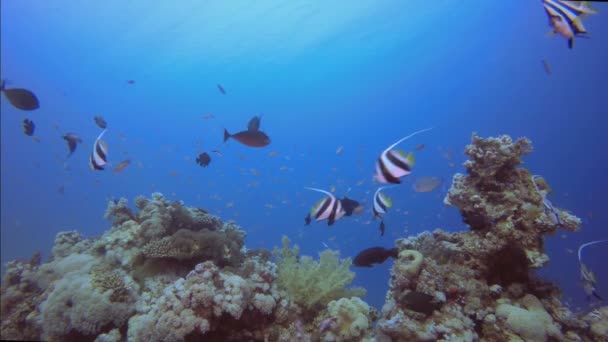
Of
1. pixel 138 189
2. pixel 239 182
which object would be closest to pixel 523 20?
pixel 239 182

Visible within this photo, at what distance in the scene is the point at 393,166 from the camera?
283 centimetres

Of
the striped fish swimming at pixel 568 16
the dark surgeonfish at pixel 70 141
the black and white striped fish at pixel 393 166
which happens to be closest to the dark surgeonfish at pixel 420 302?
the black and white striped fish at pixel 393 166

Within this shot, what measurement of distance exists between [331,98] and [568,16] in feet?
292

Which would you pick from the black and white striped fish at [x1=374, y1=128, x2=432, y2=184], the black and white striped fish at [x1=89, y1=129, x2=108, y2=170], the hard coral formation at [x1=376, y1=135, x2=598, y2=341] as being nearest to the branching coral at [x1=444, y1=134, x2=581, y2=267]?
the hard coral formation at [x1=376, y1=135, x2=598, y2=341]

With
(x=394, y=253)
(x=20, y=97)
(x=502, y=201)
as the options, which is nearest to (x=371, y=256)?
(x=394, y=253)

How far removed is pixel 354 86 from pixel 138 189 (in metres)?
78.9

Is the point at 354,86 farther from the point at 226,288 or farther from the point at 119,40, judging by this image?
the point at 226,288

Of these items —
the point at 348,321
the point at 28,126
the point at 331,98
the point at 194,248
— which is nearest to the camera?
the point at 348,321

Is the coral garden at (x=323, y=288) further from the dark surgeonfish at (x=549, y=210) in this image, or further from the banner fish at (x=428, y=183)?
the banner fish at (x=428, y=183)

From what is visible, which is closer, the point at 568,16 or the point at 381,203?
the point at 568,16

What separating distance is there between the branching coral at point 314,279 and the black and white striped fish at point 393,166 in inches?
113

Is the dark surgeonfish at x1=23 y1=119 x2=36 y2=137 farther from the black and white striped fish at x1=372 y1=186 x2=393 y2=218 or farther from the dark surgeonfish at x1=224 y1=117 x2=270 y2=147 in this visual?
the black and white striped fish at x1=372 y1=186 x2=393 y2=218

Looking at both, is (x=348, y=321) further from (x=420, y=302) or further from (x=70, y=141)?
(x=70, y=141)

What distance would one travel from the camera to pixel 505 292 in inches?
188
